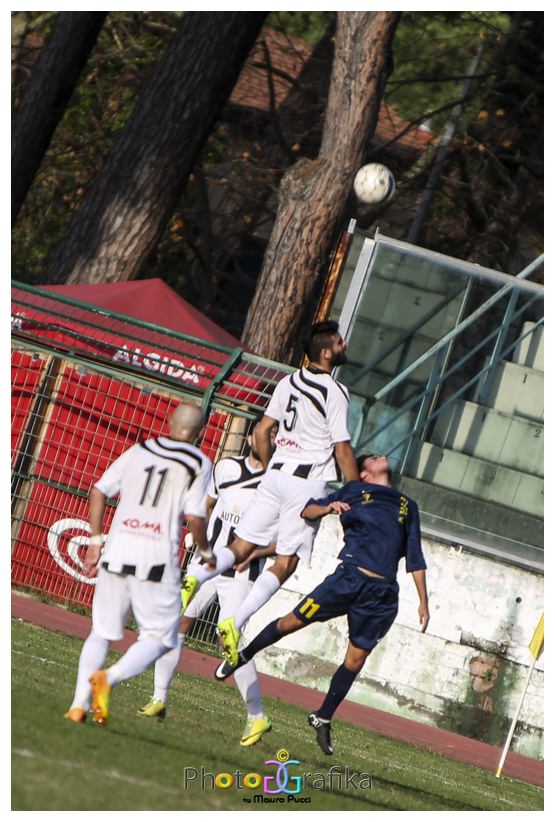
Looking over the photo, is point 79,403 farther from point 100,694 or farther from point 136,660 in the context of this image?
point 100,694

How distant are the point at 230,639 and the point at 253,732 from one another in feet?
1.85

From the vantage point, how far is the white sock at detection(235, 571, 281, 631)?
29.4 feet

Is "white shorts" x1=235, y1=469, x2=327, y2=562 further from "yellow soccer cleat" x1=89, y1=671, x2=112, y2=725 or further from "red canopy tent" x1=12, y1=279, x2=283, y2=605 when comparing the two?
"red canopy tent" x1=12, y1=279, x2=283, y2=605

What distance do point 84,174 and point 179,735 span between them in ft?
63.1

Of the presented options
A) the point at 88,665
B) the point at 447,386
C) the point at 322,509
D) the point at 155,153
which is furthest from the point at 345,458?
the point at 155,153

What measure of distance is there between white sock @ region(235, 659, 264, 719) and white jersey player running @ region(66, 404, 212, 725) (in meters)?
1.26

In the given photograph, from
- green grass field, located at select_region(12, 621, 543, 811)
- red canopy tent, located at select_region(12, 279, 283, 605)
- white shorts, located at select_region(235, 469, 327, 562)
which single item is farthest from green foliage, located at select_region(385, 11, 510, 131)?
white shorts, located at select_region(235, 469, 327, 562)

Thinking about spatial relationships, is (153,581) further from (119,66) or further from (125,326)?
(119,66)

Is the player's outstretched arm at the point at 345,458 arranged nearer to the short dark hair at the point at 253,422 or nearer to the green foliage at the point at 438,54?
the short dark hair at the point at 253,422

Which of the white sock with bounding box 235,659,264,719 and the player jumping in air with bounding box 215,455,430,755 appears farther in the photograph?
the player jumping in air with bounding box 215,455,430,755

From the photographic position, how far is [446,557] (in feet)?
45.4

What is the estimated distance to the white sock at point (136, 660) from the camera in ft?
22.7

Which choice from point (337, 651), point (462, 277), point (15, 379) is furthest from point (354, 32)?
point (337, 651)

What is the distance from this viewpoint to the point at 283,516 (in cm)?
948
